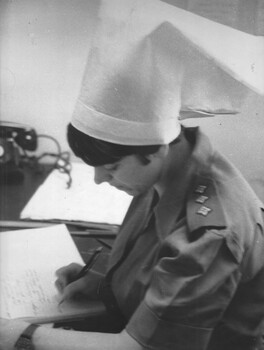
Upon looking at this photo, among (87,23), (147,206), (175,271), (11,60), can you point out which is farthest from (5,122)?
(175,271)

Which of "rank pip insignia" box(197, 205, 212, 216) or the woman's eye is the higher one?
the woman's eye

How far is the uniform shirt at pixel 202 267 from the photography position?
58 cm

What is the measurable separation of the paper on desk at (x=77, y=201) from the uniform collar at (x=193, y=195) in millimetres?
437

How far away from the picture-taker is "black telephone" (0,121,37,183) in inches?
52.4

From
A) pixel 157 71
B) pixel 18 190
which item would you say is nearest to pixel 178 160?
pixel 157 71

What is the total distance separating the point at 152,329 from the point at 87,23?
2.24 feet

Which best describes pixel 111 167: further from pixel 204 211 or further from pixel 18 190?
pixel 18 190

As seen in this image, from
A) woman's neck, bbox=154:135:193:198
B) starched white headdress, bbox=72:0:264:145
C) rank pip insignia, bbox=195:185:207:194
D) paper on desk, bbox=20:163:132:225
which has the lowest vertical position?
paper on desk, bbox=20:163:132:225

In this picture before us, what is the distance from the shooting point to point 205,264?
1.87 ft

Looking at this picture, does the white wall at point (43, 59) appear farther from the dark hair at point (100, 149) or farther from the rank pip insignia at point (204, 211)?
the rank pip insignia at point (204, 211)

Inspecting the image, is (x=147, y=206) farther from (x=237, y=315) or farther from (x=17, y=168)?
(x=17, y=168)

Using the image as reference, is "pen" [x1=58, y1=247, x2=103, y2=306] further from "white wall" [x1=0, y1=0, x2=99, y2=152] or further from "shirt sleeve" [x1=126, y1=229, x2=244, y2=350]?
"white wall" [x1=0, y1=0, x2=99, y2=152]

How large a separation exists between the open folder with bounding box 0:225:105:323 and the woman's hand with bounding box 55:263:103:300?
0.02m

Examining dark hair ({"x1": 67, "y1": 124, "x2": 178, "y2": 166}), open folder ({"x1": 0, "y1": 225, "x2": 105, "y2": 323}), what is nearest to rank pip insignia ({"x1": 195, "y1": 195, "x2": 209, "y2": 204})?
dark hair ({"x1": 67, "y1": 124, "x2": 178, "y2": 166})
